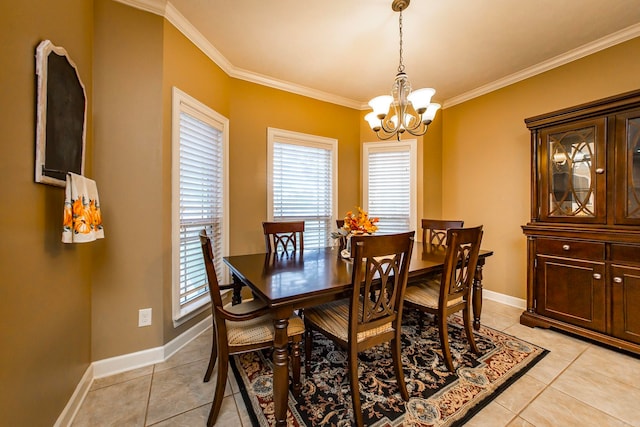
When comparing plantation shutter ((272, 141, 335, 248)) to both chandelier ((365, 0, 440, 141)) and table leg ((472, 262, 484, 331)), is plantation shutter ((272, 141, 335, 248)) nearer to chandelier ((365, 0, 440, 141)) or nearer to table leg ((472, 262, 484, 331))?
chandelier ((365, 0, 440, 141))

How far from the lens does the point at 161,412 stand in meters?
1.47

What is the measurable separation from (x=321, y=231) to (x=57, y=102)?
2889 mm

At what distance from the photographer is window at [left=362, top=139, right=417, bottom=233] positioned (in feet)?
12.3

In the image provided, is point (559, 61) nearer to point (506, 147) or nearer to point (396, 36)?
point (506, 147)

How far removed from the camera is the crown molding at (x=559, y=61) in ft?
7.45

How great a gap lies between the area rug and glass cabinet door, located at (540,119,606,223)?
1.30 metres

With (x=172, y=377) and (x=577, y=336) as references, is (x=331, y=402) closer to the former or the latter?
(x=172, y=377)

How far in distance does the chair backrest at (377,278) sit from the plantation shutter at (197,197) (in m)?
1.64

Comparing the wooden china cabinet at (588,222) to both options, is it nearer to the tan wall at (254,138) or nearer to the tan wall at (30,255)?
the tan wall at (254,138)

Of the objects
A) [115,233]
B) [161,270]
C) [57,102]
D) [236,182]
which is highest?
[57,102]

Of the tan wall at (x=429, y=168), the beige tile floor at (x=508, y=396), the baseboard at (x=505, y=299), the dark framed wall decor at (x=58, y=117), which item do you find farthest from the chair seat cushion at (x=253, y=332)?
the baseboard at (x=505, y=299)

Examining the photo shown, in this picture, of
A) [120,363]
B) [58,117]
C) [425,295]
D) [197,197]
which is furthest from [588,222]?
[120,363]

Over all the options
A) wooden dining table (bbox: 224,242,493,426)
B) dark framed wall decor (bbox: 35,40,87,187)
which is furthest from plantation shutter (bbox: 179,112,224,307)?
dark framed wall decor (bbox: 35,40,87,187)

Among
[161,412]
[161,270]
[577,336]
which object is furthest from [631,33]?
[161,412]
